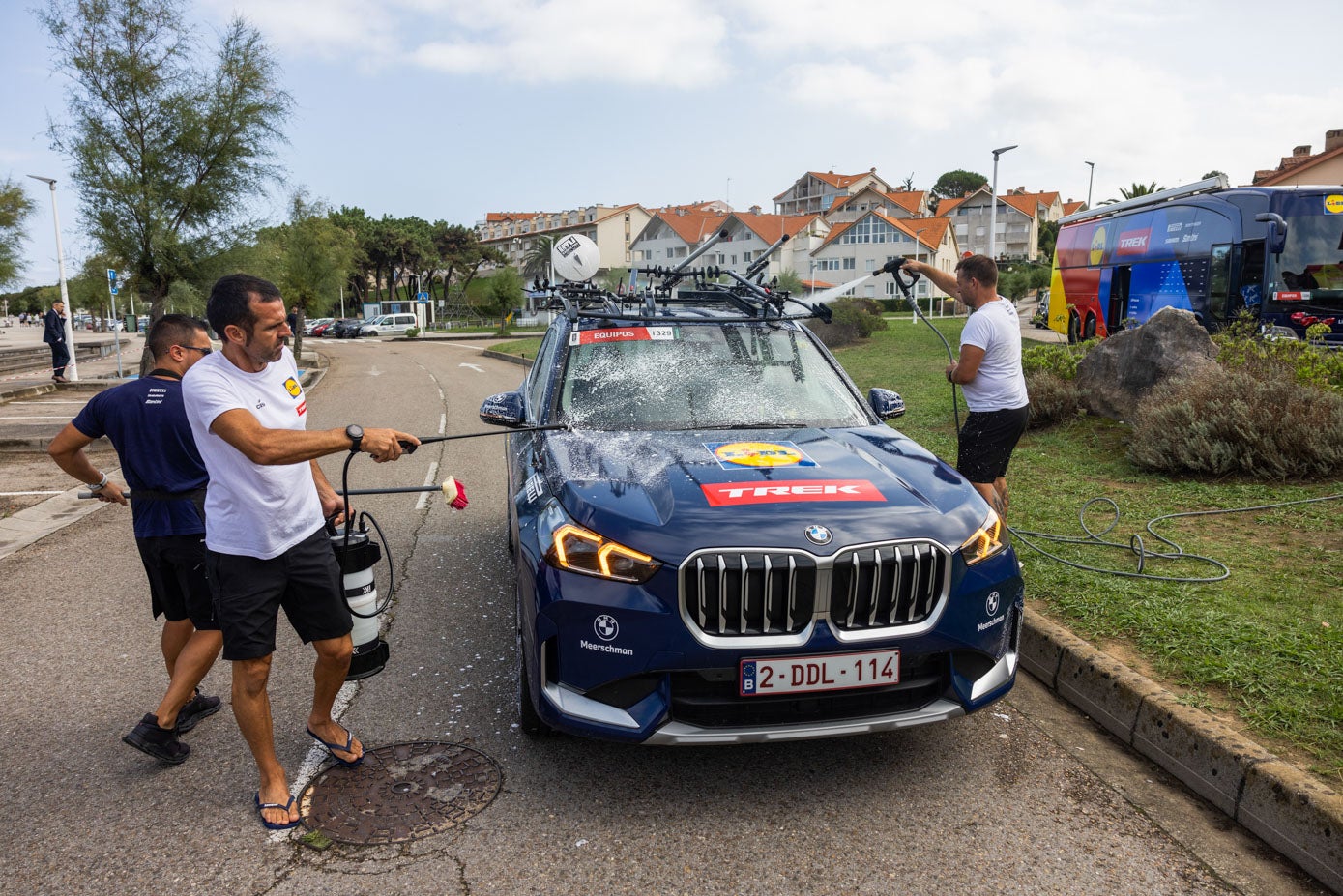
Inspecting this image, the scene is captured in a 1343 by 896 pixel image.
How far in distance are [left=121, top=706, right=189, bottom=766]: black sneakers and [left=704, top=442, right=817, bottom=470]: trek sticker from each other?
8.22 feet

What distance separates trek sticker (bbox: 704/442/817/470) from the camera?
11.7 feet

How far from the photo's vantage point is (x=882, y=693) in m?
3.08

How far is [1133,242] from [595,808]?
19887 mm

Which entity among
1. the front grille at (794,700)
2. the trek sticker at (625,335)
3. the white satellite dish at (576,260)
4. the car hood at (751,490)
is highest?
the white satellite dish at (576,260)

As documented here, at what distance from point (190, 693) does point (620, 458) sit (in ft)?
6.73

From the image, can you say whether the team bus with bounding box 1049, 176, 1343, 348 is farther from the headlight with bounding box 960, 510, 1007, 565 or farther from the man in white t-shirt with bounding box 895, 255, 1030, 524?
the headlight with bounding box 960, 510, 1007, 565

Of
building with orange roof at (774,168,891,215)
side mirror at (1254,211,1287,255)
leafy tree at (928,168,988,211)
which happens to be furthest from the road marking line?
leafy tree at (928,168,988,211)

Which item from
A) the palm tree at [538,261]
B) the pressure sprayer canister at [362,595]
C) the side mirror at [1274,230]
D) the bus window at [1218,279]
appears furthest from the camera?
the palm tree at [538,261]

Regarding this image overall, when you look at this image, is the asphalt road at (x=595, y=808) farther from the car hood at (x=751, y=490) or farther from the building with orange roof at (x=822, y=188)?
the building with orange roof at (x=822, y=188)

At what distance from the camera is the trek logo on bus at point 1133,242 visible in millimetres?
18562

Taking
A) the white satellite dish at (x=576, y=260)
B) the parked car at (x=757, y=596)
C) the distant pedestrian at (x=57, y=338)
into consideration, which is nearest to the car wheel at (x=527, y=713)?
the parked car at (x=757, y=596)

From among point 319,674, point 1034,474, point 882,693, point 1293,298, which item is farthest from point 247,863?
point 1293,298

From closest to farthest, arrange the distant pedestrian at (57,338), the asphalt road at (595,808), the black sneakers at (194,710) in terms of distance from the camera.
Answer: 1. the asphalt road at (595,808)
2. the black sneakers at (194,710)
3. the distant pedestrian at (57,338)

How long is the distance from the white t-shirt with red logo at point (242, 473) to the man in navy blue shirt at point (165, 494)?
72cm
